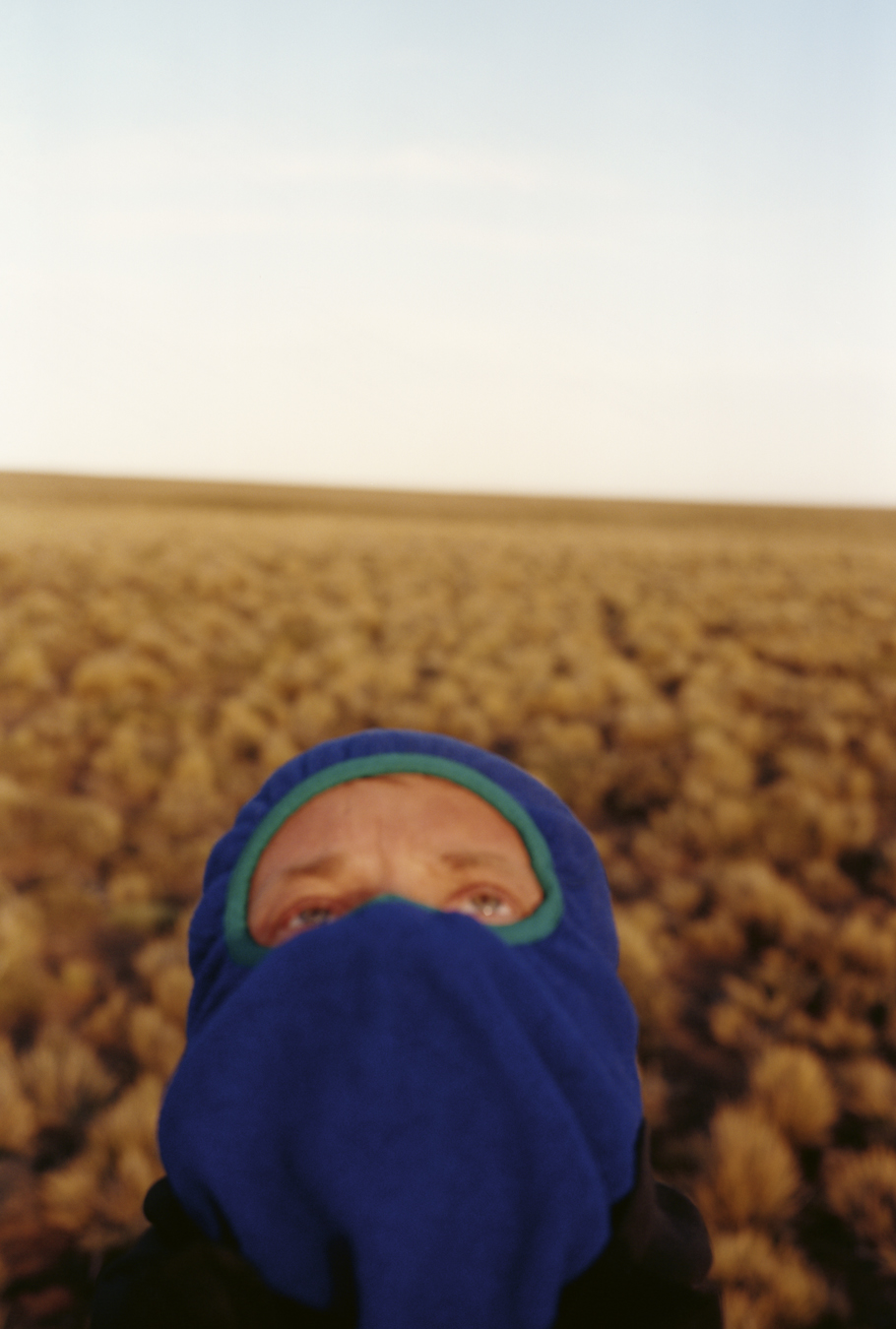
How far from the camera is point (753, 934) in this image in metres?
3.38

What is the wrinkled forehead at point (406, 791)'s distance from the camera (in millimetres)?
1237

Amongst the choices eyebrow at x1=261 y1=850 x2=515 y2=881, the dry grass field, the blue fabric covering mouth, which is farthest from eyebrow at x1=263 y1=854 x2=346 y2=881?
the dry grass field

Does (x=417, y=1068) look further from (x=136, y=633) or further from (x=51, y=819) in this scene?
(x=136, y=633)

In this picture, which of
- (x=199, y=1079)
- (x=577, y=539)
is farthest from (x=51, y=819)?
(x=577, y=539)

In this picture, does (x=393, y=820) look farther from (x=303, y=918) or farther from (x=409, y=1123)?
(x=409, y=1123)

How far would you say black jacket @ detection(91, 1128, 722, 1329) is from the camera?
0.86 metres

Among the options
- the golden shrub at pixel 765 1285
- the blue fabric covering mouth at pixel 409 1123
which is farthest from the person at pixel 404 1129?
the golden shrub at pixel 765 1285

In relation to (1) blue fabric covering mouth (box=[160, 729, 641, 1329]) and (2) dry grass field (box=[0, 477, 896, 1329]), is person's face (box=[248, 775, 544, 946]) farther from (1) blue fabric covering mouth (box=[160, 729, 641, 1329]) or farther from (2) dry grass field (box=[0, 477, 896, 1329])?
(2) dry grass field (box=[0, 477, 896, 1329])

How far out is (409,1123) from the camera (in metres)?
0.90

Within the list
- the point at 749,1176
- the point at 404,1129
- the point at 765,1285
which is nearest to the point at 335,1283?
the point at 404,1129

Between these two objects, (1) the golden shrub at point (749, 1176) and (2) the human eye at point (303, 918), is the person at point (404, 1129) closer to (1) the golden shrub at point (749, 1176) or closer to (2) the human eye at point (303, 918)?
(2) the human eye at point (303, 918)

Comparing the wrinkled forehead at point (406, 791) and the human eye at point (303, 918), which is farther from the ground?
the wrinkled forehead at point (406, 791)

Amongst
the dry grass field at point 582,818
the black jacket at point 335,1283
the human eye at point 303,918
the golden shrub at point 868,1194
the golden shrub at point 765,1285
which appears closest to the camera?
the black jacket at point 335,1283

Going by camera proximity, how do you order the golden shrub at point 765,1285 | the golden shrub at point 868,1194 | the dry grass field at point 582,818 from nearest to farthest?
the golden shrub at point 765,1285, the golden shrub at point 868,1194, the dry grass field at point 582,818
